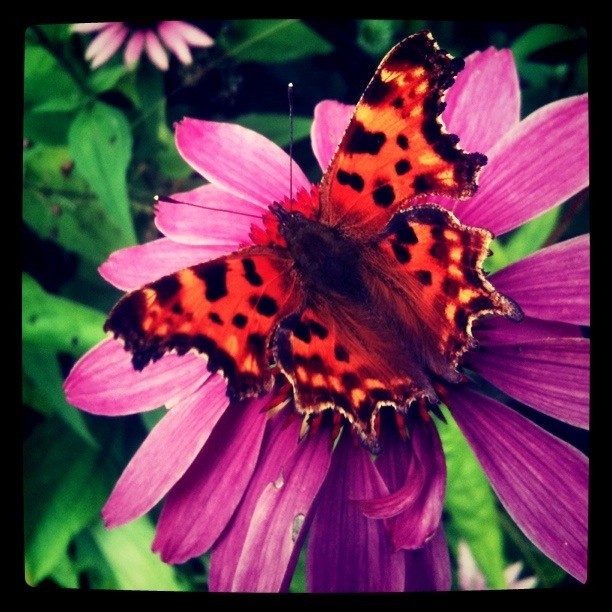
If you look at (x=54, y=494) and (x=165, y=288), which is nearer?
(x=165, y=288)

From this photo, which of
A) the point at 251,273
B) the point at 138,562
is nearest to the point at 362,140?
the point at 251,273

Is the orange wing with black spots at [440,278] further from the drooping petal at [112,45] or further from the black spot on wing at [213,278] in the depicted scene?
the drooping petal at [112,45]

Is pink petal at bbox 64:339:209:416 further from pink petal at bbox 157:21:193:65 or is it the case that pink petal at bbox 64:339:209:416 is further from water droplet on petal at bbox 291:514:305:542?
pink petal at bbox 157:21:193:65

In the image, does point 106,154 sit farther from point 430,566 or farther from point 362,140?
point 430,566

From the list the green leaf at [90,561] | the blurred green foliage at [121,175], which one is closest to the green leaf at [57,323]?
the blurred green foliage at [121,175]

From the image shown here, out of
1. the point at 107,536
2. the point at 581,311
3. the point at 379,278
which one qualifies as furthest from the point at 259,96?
the point at 107,536

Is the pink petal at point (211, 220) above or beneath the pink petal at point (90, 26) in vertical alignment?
beneath

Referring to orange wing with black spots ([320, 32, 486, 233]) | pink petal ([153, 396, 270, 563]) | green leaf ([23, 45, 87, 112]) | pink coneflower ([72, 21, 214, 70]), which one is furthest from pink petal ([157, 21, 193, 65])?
pink petal ([153, 396, 270, 563])
